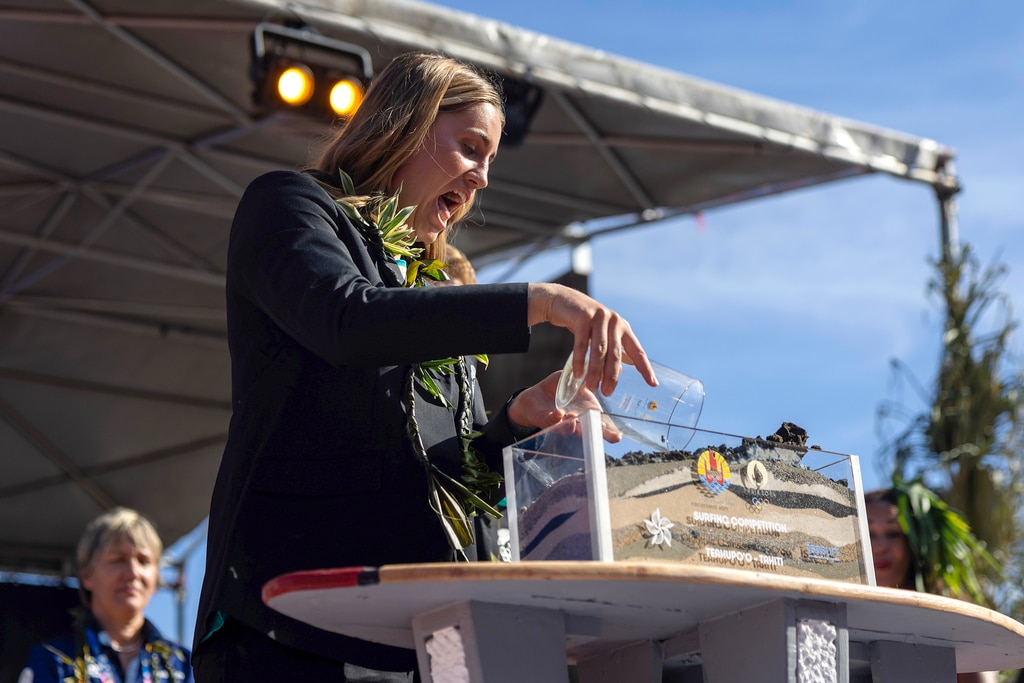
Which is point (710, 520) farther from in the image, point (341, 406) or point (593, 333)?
point (341, 406)

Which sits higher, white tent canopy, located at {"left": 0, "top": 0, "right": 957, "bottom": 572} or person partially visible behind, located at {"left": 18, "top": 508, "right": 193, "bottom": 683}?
white tent canopy, located at {"left": 0, "top": 0, "right": 957, "bottom": 572}

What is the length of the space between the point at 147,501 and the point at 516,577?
24.4 ft

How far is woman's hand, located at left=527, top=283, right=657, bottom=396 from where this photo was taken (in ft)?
3.93

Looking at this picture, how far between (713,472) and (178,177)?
538 centimetres

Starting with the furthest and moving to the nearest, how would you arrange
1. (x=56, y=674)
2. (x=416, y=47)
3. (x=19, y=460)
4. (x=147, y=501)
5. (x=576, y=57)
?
(x=147, y=501)
(x=19, y=460)
(x=576, y=57)
(x=416, y=47)
(x=56, y=674)

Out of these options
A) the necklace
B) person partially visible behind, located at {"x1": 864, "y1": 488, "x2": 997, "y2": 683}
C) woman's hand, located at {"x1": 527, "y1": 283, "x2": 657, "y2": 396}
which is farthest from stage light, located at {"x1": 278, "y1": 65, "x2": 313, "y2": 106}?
woman's hand, located at {"x1": 527, "y1": 283, "x2": 657, "y2": 396}

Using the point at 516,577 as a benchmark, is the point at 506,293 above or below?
above

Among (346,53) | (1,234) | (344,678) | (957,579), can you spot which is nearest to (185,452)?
(1,234)

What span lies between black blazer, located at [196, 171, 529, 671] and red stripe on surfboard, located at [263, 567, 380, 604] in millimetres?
182

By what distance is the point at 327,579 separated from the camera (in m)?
1.06

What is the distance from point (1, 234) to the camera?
6242mm

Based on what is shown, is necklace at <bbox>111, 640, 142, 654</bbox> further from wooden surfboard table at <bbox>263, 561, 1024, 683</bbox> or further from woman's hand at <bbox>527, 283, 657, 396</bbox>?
woman's hand at <bbox>527, 283, 657, 396</bbox>

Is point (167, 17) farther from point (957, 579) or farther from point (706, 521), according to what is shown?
point (706, 521)

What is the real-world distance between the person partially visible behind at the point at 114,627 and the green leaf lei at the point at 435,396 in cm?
239
